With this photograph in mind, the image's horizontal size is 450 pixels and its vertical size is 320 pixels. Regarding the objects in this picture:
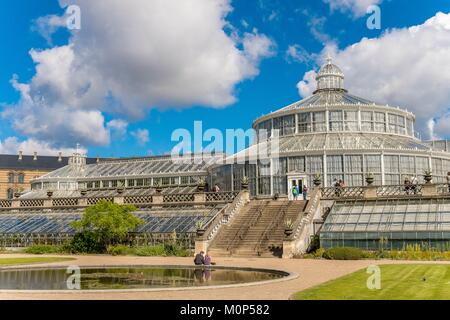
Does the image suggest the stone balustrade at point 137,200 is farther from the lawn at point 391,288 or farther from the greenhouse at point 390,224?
the lawn at point 391,288

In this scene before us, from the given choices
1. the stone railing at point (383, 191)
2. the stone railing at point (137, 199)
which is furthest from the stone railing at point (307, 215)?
the stone railing at point (137, 199)

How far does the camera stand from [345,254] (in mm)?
29875

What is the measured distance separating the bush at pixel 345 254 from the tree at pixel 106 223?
1545 cm

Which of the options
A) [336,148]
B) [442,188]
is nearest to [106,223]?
[336,148]

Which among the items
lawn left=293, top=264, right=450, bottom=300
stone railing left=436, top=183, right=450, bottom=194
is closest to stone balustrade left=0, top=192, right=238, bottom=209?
stone railing left=436, top=183, right=450, bottom=194

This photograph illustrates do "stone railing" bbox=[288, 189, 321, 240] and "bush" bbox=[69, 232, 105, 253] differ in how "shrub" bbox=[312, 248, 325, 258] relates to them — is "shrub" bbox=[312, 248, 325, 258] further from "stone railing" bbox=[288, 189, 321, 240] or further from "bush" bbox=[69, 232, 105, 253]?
"bush" bbox=[69, 232, 105, 253]

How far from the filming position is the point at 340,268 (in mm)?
24250

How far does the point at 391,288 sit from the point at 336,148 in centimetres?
3030

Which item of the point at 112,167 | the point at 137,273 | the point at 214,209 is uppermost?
the point at 112,167

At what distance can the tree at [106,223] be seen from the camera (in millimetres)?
37688

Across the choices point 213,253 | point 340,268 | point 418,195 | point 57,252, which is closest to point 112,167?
point 57,252

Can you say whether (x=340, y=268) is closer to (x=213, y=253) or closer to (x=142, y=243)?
(x=213, y=253)

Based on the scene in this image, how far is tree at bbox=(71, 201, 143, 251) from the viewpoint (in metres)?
37.7
